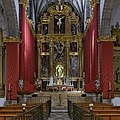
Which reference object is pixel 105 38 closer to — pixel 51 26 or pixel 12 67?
pixel 12 67

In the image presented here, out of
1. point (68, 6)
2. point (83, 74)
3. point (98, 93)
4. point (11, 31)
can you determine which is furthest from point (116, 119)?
point (68, 6)

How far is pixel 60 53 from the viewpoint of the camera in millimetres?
31141

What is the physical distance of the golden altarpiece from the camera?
1215 inches

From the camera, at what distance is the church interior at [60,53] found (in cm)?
1772

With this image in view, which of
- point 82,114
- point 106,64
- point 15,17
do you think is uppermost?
point 15,17

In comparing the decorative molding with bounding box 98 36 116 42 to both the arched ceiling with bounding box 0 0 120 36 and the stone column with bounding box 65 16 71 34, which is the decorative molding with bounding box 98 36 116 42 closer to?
the arched ceiling with bounding box 0 0 120 36

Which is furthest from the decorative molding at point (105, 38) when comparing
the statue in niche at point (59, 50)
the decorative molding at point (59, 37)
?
the statue in niche at point (59, 50)

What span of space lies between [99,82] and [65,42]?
1363cm

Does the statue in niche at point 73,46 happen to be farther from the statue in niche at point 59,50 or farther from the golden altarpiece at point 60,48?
the statue in niche at point 59,50

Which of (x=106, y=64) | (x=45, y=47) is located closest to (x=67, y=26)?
(x=45, y=47)

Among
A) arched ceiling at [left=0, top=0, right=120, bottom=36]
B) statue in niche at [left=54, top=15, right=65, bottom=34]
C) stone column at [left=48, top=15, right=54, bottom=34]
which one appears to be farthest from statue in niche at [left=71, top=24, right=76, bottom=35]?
arched ceiling at [left=0, top=0, right=120, bottom=36]

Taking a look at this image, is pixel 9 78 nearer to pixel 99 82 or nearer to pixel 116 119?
pixel 99 82

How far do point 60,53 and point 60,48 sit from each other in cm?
44

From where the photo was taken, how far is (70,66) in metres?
31.2
